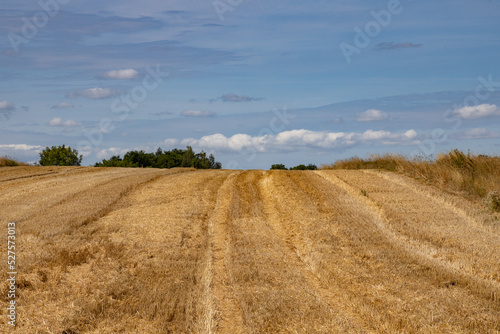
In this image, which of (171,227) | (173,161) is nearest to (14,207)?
(171,227)

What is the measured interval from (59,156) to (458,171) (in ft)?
118

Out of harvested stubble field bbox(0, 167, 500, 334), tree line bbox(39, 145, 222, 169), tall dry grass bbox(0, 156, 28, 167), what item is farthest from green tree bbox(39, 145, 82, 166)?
harvested stubble field bbox(0, 167, 500, 334)

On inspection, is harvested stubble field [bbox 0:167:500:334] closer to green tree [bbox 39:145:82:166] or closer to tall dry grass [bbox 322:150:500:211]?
tall dry grass [bbox 322:150:500:211]

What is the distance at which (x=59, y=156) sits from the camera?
45.8 metres

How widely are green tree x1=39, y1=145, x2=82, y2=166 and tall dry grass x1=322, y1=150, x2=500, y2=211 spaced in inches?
1217

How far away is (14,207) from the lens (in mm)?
15766

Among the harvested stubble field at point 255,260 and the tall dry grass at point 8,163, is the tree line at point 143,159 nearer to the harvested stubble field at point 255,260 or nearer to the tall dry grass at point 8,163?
the tall dry grass at point 8,163

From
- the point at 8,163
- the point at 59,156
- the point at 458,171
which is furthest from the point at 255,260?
→ the point at 59,156

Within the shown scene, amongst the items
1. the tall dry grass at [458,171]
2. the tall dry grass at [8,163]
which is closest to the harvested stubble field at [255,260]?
the tall dry grass at [458,171]

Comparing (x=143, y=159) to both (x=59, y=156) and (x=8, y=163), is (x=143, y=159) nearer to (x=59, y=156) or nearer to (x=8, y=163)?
(x=59, y=156)

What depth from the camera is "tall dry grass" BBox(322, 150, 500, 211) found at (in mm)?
16936

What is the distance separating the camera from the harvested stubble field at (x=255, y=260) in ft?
24.9

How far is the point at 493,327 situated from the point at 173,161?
44.5 m

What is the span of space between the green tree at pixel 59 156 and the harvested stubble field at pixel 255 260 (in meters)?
28.4
